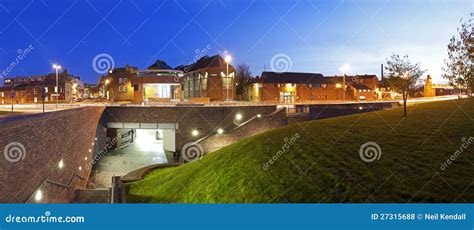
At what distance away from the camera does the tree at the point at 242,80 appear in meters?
73.5

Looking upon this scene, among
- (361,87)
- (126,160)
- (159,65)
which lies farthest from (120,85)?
(361,87)

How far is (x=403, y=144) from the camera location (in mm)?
12969

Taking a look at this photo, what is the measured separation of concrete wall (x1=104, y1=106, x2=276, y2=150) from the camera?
35.6 meters

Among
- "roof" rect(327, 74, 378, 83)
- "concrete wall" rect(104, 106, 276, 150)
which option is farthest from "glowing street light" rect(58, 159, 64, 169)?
"roof" rect(327, 74, 378, 83)

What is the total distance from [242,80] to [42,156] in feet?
218

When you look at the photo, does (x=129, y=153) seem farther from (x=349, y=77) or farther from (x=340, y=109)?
(x=349, y=77)

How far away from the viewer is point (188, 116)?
35812mm

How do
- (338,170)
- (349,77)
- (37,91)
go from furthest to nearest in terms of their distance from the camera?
(349,77)
(37,91)
(338,170)

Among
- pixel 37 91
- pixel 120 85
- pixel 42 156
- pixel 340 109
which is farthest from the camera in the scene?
pixel 37 91

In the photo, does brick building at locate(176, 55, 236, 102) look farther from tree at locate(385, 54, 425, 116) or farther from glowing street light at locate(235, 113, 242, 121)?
tree at locate(385, 54, 425, 116)

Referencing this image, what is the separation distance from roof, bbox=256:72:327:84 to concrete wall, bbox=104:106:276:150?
31018mm

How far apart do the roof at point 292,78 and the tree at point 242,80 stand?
21.6ft

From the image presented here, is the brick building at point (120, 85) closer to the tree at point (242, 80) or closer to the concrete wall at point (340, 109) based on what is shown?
the tree at point (242, 80)

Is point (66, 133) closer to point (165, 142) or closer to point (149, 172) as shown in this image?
point (149, 172)
